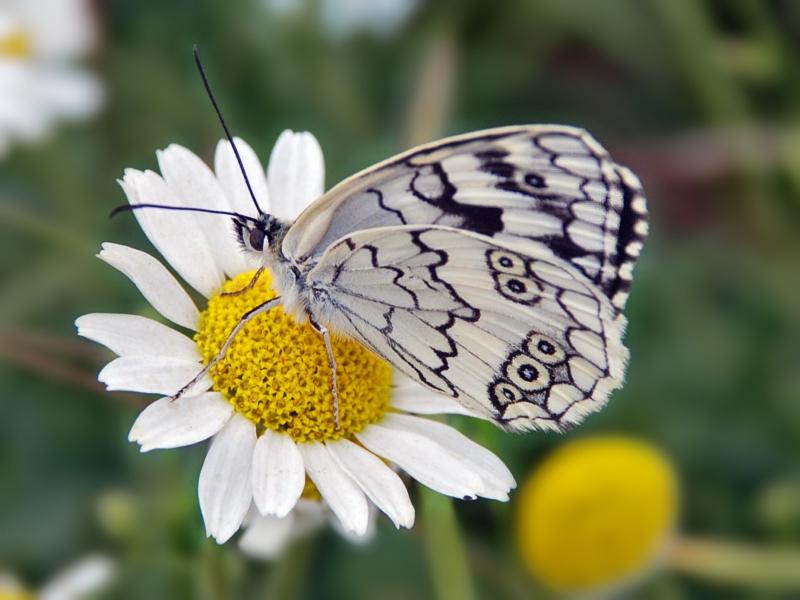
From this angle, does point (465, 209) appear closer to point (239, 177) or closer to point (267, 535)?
point (239, 177)

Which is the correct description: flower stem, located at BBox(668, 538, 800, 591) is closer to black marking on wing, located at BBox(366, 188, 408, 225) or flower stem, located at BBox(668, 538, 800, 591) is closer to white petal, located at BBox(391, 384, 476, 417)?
white petal, located at BBox(391, 384, 476, 417)

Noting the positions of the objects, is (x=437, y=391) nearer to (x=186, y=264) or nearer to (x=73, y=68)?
(x=186, y=264)

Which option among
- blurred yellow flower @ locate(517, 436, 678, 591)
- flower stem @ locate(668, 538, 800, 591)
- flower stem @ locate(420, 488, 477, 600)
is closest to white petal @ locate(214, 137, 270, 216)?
flower stem @ locate(420, 488, 477, 600)

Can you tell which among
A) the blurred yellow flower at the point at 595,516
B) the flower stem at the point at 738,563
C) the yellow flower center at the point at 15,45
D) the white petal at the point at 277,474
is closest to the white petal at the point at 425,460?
the white petal at the point at 277,474

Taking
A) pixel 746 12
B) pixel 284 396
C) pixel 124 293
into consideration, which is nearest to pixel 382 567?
pixel 124 293

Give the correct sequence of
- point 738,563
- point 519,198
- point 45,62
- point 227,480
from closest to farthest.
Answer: point 227,480
point 519,198
point 738,563
point 45,62

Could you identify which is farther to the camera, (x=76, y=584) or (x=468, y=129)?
(x=468, y=129)

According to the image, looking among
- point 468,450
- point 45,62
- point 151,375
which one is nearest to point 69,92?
point 45,62
